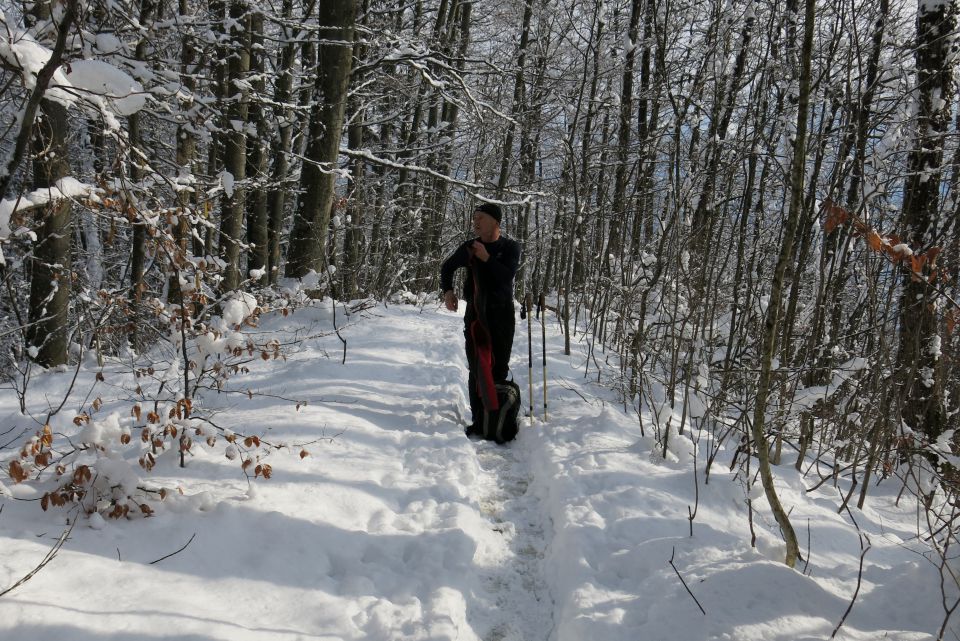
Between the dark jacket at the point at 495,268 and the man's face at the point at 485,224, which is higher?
the man's face at the point at 485,224

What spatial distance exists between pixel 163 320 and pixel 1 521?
1300 mm

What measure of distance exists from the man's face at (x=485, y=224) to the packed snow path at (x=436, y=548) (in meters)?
1.85

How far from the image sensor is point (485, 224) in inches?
203

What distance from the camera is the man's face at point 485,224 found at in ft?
16.9

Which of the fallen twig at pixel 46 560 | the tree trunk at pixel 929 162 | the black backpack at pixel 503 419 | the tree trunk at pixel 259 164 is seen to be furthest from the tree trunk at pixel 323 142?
the tree trunk at pixel 929 162

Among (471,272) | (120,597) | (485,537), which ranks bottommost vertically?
(485,537)

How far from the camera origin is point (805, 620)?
7.68 feet

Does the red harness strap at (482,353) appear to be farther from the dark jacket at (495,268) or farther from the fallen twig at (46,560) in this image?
the fallen twig at (46,560)

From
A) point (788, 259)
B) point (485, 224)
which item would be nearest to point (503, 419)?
point (485, 224)

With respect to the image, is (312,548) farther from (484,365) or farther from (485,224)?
(485,224)

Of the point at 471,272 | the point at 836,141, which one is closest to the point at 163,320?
the point at 471,272

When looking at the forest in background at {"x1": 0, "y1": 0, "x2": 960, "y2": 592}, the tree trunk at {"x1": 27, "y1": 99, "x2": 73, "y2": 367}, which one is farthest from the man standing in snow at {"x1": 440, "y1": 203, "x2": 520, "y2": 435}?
the tree trunk at {"x1": 27, "y1": 99, "x2": 73, "y2": 367}

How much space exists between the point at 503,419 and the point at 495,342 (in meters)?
0.75

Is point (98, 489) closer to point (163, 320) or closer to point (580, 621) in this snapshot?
point (163, 320)
